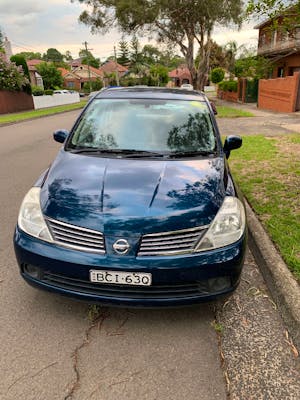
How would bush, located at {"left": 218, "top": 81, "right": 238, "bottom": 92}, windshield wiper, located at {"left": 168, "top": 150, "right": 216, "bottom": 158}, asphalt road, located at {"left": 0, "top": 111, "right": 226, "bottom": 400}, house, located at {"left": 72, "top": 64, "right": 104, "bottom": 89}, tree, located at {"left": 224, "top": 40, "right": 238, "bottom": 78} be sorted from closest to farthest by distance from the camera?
1. asphalt road, located at {"left": 0, "top": 111, "right": 226, "bottom": 400}
2. windshield wiper, located at {"left": 168, "top": 150, "right": 216, "bottom": 158}
3. bush, located at {"left": 218, "top": 81, "right": 238, "bottom": 92}
4. tree, located at {"left": 224, "top": 40, "right": 238, "bottom": 78}
5. house, located at {"left": 72, "top": 64, "right": 104, "bottom": 89}

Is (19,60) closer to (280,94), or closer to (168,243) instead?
(280,94)

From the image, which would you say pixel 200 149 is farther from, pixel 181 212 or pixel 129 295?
pixel 129 295

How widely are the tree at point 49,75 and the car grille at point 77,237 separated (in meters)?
59.1

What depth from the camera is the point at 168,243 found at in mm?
2381

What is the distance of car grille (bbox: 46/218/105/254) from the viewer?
93.8 inches

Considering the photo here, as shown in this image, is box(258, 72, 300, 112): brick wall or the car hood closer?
the car hood

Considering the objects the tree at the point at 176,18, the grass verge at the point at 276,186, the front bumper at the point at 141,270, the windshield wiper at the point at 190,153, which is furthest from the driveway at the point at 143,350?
the tree at the point at 176,18

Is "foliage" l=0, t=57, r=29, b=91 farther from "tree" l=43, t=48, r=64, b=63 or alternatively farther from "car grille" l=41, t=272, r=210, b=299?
"tree" l=43, t=48, r=64, b=63

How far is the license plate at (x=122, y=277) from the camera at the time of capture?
232cm

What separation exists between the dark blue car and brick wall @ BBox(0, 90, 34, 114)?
25093mm

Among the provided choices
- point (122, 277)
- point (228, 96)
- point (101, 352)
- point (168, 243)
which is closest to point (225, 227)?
point (168, 243)

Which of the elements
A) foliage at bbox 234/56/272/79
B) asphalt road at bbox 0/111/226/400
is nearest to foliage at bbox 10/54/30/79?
foliage at bbox 234/56/272/79

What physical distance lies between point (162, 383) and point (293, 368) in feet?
2.80

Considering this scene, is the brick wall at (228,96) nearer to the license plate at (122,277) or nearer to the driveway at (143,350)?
the driveway at (143,350)
